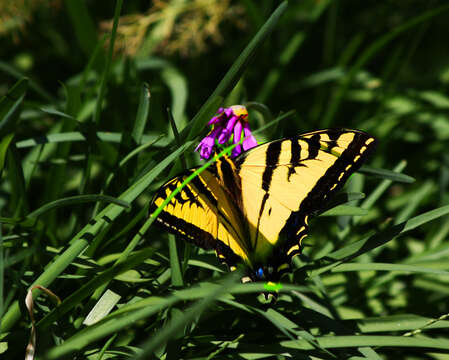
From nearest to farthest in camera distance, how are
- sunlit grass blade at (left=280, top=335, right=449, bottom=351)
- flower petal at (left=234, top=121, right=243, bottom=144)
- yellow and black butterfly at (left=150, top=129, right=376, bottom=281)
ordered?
sunlit grass blade at (left=280, top=335, right=449, bottom=351) → yellow and black butterfly at (left=150, top=129, right=376, bottom=281) → flower petal at (left=234, top=121, right=243, bottom=144)

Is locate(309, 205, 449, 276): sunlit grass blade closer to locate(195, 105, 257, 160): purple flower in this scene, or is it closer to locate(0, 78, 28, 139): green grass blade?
locate(195, 105, 257, 160): purple flower

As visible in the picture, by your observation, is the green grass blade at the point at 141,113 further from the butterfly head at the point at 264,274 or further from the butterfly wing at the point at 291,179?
the butterfly head at the point at 264,274

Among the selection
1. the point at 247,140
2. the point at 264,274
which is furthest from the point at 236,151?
the point at 264,274

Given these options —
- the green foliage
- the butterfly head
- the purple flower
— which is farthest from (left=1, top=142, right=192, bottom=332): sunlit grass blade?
the butterfly head

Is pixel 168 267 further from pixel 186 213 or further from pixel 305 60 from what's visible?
pixel 305 60

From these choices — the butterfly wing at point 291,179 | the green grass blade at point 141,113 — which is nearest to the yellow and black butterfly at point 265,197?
the butterfly wing at point 291,179

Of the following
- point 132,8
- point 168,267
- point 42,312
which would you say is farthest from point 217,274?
point 132,8
